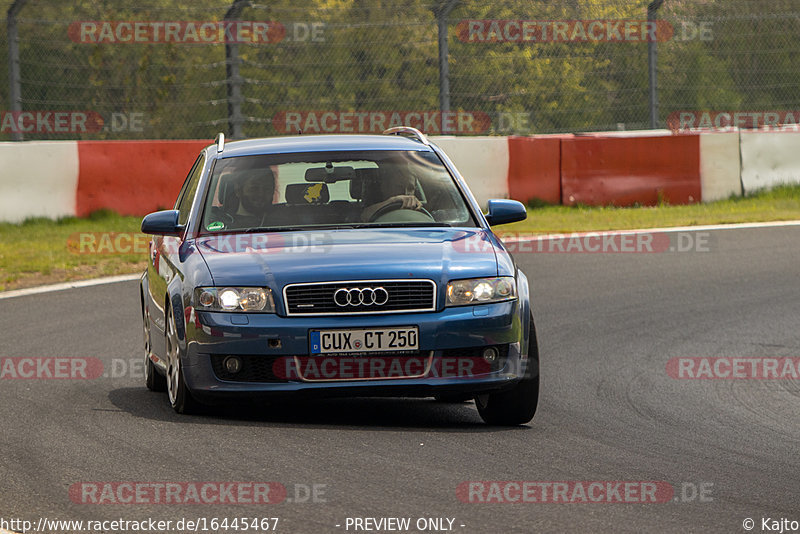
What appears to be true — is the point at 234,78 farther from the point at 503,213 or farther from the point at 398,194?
the point at 503,213

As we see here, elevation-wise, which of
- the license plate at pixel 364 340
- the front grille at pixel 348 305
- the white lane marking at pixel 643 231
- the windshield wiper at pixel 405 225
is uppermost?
the windshield wiper at pixel 405 225

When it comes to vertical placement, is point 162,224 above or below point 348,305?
above

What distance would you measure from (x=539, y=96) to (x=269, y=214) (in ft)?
42.2

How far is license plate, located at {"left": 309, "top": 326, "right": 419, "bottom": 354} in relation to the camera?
660 centimetres

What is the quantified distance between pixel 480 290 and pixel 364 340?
645 mm

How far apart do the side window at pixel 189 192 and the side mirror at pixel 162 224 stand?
0.80ft

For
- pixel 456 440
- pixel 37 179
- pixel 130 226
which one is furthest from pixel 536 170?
pixel 456 440

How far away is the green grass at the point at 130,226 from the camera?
46.7 feet

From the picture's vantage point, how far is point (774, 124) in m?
20.9

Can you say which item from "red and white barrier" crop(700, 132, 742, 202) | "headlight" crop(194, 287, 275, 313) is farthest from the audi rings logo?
"red and white barrier" crop(700, 132, 742, 202)

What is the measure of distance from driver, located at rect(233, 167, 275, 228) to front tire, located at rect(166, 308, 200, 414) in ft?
2.34

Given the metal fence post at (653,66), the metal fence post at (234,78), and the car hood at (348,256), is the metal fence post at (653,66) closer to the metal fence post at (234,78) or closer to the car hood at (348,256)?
the metal fence post at (234,78)

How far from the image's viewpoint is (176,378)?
7184 millimetres

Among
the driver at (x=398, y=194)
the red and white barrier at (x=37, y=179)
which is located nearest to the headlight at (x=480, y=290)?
the driver at (x=398, y=194)
